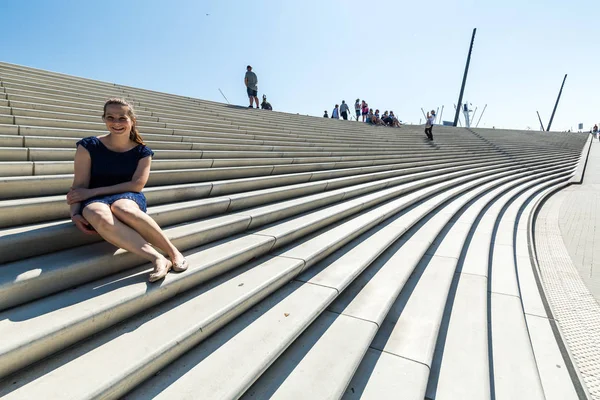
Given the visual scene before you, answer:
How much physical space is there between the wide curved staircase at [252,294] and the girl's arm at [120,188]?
24cm

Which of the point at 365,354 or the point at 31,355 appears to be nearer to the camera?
the point at 31,355

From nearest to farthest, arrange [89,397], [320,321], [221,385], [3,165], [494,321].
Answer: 1. [89,397]
2. [221,385]
3. [320,321]
4. [3,165]
5. [494,321]

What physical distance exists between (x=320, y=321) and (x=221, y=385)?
0.89 meters

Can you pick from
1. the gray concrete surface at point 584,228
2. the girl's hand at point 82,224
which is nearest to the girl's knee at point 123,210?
the girl's hand at point 82,224

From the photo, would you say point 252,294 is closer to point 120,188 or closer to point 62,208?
point 120,188

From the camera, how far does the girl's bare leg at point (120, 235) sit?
1.77 meters

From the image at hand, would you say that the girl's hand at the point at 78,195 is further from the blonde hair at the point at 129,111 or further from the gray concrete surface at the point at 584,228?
the gray concrete surface at the point at 584,228

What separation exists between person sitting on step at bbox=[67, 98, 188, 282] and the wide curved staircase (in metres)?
0.17

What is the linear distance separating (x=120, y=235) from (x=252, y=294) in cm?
92

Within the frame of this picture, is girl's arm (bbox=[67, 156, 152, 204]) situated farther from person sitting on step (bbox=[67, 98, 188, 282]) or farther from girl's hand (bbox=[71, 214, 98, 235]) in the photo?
girl's hand (bbox=[71, 214, 98, 235])

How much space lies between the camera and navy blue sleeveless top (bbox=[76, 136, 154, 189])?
2.05 meters

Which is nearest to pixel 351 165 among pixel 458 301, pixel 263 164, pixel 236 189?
pixel 263 164

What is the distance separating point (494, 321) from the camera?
270cm

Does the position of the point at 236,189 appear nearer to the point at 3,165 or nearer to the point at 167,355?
the point at 3,165
